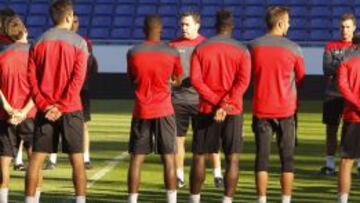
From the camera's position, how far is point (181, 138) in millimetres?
13352

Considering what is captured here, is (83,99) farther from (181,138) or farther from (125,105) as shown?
(125,105)

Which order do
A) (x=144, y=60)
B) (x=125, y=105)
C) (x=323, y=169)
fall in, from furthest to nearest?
(x=125, y=105) → (x=323, y=169) → (x=144, y=60)

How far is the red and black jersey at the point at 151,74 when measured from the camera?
35.1 feet

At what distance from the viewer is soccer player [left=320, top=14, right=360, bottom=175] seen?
13.9 meters

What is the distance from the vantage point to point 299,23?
3969 cm

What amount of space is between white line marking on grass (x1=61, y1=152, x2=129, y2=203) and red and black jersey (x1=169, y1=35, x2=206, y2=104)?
1.50 metres

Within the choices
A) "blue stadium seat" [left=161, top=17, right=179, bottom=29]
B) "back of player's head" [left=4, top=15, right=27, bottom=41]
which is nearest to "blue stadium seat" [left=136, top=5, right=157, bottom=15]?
"blue stadium seat" [left=161, top=17, right=179, bottom=29]

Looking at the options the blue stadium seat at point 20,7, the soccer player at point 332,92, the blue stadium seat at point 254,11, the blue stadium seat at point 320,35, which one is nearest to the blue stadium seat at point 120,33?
the blue stadium seat at point 20,7

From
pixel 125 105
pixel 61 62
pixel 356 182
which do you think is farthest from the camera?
pixel 125 105

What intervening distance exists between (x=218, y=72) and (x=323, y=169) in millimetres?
5029

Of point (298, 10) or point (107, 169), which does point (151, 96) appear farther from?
point (298, 10)

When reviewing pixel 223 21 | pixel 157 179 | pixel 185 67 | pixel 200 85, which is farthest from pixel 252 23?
pixel 200 85

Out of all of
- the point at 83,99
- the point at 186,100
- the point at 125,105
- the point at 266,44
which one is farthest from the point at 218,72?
the point at 125,105

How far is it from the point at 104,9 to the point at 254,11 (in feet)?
16.9
